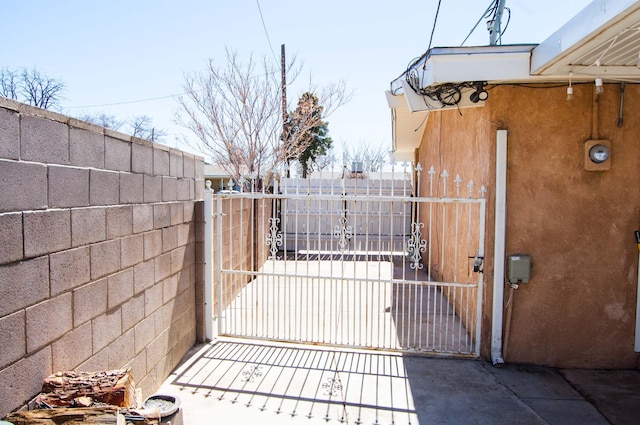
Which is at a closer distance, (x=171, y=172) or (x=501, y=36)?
(x=171, y=172)

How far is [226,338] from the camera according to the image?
16.8ft

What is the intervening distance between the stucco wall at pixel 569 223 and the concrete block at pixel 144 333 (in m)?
3.37

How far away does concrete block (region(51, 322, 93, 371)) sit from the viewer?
2.43 meters

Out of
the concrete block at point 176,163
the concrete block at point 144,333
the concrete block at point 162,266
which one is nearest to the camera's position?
the concrete block at point 144,333

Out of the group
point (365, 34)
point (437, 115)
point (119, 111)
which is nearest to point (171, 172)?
point (437, 115)

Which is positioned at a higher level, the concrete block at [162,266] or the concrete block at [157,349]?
the concrete block at [162,266]

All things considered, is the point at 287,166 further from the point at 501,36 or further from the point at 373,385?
the point at 373,385

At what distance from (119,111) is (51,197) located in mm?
22518

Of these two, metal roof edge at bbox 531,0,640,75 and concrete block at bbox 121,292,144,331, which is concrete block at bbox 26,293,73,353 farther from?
metal roof edge at bbox 531,0,640,75

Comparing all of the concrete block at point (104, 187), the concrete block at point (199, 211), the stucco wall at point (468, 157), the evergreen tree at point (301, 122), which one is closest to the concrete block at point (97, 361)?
the concrete block at point (104, 187)

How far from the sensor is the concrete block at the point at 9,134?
1967mm

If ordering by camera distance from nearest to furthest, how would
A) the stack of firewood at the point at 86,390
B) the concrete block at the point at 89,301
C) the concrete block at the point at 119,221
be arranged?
Answer: 1. the stack of firewood at the point at 86,390
2. the concrete block at the point at 89,301
3. the concrete block at the point at 119,221

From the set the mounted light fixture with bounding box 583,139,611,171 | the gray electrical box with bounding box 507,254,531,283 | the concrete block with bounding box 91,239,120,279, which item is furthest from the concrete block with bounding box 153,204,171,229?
the mounted light fixture with bounding box 583,139,611,171

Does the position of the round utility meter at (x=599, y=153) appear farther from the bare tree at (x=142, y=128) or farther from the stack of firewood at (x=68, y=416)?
the bare tree at (x=142, y=128)
